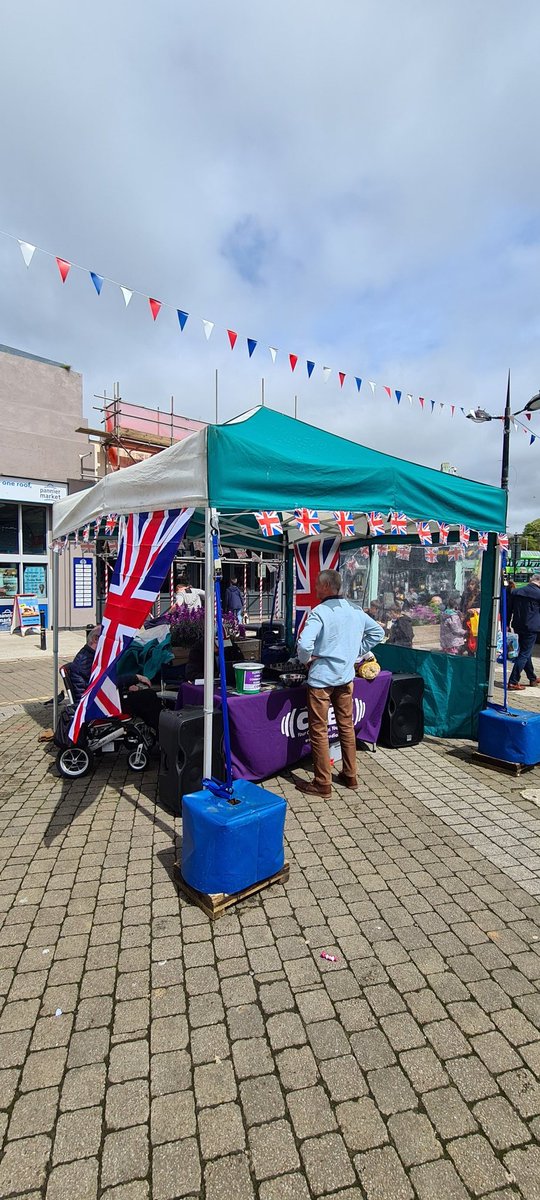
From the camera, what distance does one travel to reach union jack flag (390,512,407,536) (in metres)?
4.58

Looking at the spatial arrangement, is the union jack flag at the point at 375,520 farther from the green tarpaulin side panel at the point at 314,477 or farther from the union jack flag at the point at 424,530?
the union jack flag at the point at 424,530

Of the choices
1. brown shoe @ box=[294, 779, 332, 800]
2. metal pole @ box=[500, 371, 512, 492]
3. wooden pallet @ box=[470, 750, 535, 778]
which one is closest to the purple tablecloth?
brown shoe @ box=[294, 779, 332, 800]

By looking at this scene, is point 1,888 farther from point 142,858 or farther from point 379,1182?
point 379,1182

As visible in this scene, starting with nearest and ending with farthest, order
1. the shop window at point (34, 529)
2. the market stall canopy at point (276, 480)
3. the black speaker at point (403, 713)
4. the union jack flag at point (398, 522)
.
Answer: the market stall canopy at point (276, 480)
the union jack flag at point (398, 522)
the black speaker at point (403, 713)
the shop window at point (34, 529)

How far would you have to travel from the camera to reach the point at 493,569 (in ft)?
19.1

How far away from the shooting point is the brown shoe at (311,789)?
14.6ft

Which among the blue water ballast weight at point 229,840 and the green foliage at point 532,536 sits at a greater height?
the green foliage at point 532,536

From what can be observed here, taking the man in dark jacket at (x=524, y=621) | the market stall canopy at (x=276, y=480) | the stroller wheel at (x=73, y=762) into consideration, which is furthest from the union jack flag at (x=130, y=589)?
the man in dark jacket at (x=524, y=621)

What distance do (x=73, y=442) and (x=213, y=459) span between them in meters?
13.3

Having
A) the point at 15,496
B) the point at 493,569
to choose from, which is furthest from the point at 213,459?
the point at 15,496

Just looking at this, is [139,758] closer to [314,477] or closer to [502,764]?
[314,477]

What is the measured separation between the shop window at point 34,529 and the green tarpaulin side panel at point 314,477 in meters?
12.3

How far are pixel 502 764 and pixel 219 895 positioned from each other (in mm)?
3300

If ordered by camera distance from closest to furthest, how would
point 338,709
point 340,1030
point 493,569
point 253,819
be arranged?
point 340,1030 < point 253,819 < point 338,709 < point 493,569
